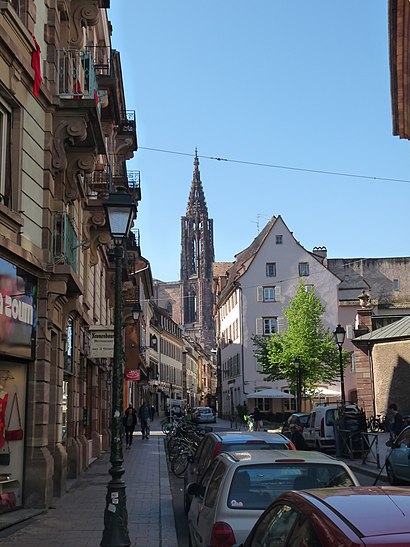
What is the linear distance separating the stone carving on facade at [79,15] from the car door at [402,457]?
38.1 feet

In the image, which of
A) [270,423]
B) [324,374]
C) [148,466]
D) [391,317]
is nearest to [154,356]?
[270,423]

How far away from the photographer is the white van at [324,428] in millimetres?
26672

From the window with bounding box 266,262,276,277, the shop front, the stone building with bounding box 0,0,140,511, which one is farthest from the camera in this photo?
the window with bounding box 266,262,276,277

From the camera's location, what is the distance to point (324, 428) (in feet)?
88.3

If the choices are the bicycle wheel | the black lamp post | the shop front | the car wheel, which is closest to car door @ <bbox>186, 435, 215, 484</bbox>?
the black lamp post

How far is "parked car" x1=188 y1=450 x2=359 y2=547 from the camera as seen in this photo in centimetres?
645

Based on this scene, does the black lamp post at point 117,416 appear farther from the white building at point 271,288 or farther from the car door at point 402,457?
the white building at point 271,288

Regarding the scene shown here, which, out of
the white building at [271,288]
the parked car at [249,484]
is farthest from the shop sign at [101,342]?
the white building at [271,288]

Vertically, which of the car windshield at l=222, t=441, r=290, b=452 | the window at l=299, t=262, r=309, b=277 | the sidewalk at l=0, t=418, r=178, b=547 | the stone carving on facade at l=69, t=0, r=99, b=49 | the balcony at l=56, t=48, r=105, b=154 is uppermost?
the window at l=299, t=262, r=309, b=277

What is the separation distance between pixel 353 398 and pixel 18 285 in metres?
46.6

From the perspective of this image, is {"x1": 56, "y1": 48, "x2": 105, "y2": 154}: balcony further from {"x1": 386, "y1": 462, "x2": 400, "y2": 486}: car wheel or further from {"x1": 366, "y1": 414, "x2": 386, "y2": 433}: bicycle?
{"x1": 366, "y1": 414, "x2": 386, "y2": 433}: bicycle

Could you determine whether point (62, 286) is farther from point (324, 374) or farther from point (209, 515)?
point (324, 374)

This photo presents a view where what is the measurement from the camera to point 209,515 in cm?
693

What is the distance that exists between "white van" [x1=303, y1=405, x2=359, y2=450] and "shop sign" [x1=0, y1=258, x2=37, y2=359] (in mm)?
15707
